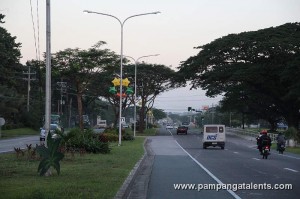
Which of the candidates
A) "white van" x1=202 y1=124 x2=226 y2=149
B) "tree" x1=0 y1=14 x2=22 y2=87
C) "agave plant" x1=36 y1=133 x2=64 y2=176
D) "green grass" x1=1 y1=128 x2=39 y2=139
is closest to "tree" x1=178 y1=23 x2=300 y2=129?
"white van" x1=202 y1=124 x2=226 y2=149

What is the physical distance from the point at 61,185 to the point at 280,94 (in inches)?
2060

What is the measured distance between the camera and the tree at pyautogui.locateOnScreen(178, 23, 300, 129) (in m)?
56.2

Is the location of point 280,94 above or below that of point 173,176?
above

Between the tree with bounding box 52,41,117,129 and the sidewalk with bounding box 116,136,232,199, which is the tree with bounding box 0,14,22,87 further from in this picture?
the sidewalk with bounding box 116,136,232,199

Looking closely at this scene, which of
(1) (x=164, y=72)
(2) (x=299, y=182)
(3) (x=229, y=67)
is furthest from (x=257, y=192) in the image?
(1) (x=164, y=72)

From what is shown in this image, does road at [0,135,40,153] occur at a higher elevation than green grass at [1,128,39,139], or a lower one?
lower

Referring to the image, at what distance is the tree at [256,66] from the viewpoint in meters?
56.2

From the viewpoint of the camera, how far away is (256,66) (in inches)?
2334

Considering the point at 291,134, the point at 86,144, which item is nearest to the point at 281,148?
the point at 291,134

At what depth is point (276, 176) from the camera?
17.7m

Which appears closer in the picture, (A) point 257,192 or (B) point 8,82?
(A) point 257,192

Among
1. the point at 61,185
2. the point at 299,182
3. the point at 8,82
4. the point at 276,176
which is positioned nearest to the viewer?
the point at 61,185

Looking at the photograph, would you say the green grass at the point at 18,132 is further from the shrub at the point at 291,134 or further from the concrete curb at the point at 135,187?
the concrete curb at the point at 135,187

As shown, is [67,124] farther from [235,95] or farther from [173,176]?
[173,176]
